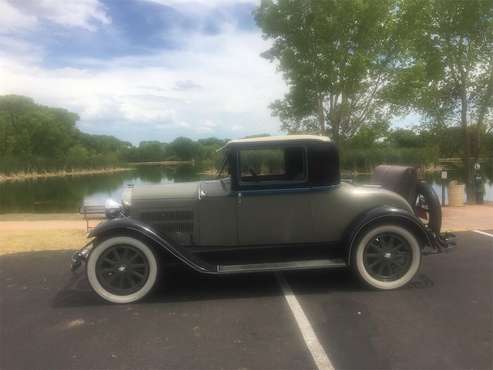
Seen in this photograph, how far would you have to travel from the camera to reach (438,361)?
278 centimetres

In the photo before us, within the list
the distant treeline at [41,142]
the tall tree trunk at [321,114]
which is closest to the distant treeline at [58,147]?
the distant treeline at [41,142]

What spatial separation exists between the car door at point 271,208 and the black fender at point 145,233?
639mm

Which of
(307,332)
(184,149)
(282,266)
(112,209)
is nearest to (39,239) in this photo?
(112,209)

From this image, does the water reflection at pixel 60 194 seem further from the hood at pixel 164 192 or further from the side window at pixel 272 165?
the side window at pixel 272 165

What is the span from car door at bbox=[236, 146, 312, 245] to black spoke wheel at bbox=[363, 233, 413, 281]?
75cm

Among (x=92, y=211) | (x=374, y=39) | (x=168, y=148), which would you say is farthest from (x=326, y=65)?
(x=168, y=148)

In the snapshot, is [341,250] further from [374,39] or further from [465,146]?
[465,146]

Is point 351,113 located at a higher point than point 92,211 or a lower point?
higher

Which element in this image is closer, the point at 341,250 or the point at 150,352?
the point at 150,352

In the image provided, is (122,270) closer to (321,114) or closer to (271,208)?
(271,208)

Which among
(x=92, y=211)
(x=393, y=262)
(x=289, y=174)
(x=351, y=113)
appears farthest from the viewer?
(x=351, y=113)

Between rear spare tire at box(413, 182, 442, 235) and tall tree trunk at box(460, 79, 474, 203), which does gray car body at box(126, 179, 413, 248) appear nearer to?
rear spare tire at box(413, 182, 442, 235)

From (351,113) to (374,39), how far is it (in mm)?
2160

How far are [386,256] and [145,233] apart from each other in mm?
2787
